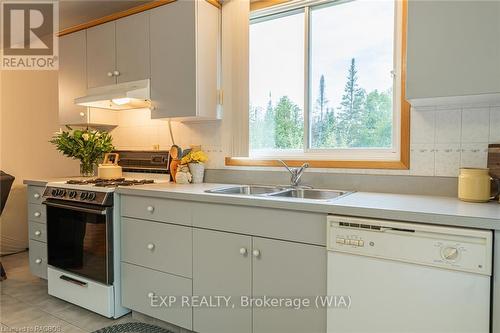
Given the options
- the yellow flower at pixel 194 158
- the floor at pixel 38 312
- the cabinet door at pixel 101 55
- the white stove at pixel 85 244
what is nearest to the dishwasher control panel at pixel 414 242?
the yellow flower at pixel 194 158

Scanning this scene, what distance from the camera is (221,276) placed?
72.2 inches

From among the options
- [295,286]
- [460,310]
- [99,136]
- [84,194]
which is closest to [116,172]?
[99,136]

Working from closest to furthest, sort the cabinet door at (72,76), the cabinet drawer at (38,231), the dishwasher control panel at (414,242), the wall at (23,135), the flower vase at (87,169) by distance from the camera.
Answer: the dishwasher control panel at (414,242), the cabinet drawer at (38,231), the cabinet door at (72,76), the flower vase at (87,169), the wall at (23,135)

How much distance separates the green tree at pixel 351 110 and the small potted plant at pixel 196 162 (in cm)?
105

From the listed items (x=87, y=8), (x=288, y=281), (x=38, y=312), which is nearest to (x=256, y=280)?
(x=288, y=281)

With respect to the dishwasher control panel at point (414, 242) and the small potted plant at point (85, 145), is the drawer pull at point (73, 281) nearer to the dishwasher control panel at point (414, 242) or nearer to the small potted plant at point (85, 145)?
the small potted plant at point (85, 145)

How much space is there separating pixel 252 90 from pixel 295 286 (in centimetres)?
153

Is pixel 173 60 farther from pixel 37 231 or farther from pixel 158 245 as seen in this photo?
pixel 37 231

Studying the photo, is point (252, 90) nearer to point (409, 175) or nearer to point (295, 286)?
point (409, 175)

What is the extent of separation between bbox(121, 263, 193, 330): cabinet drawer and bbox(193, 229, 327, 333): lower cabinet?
3.4 inches

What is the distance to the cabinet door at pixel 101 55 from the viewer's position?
2.72 m

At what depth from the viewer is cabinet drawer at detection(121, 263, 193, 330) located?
1.98 meters

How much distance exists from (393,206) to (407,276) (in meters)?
0.29

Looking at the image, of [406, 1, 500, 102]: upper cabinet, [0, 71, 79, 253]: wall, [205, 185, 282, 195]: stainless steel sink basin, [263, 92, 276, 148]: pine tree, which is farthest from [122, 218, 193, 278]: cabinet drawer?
[0, 71, 79, 253]: wall
